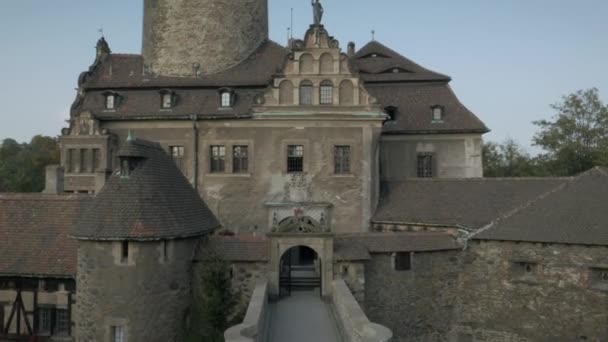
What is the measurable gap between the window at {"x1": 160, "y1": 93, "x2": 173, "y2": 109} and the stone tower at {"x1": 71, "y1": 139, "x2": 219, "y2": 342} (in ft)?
25.4

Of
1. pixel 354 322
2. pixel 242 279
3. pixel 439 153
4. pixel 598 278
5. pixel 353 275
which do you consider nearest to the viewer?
pixel 354 322

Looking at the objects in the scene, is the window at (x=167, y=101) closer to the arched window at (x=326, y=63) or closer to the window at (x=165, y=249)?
Result: the arched window at (x=326, y=63)

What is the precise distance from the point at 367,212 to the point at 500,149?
35191mm

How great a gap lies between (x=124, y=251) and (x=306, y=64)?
36.6 feet

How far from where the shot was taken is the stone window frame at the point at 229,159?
23.2 meters

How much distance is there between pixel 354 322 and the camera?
39.6 ft

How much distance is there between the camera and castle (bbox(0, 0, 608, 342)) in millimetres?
16359

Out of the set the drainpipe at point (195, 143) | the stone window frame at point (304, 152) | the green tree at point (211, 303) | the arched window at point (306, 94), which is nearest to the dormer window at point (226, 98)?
the drainpipe at point (195, 143)

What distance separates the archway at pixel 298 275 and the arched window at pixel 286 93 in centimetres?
643

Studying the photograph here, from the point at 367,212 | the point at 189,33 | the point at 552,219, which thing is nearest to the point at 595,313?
the point at 552,219

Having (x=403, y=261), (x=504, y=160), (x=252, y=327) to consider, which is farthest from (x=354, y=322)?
(x=504, y=160)

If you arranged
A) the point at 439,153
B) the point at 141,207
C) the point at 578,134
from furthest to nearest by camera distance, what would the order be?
1. the point at 578,134
2. the point at 439,153
3. the point at 141,207

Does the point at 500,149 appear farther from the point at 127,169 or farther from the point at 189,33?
the point at 127,169

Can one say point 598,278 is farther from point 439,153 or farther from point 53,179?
point 53,179
